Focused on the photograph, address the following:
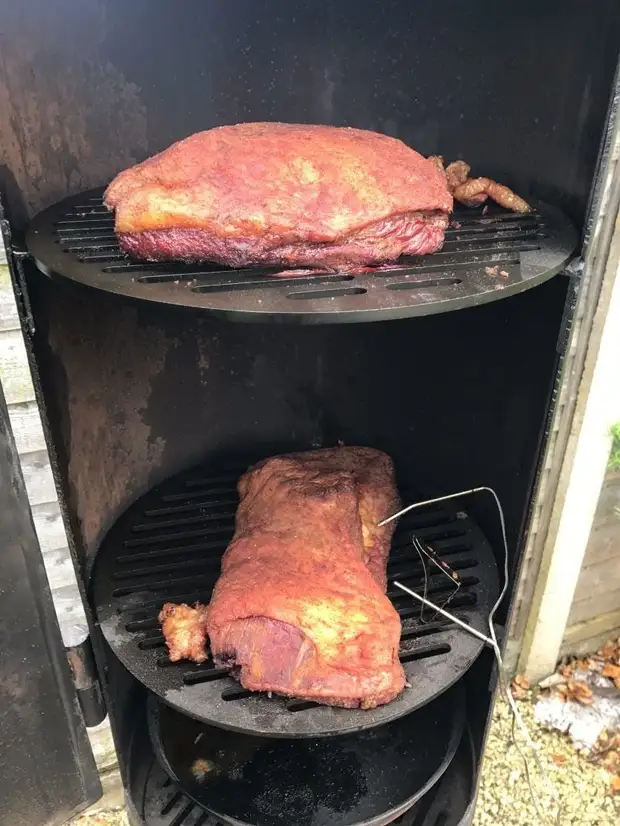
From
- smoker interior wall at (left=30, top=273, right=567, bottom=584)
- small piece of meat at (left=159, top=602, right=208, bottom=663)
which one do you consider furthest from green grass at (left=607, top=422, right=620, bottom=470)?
small piece of meat at (left=159, top=602, right=208, bottom=663)

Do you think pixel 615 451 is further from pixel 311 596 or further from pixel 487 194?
pixel 311 596

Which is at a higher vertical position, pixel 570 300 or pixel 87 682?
pixel 570 300

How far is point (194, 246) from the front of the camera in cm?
123

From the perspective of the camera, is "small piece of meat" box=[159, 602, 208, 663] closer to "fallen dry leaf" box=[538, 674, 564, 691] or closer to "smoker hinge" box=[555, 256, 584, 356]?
"smoker hinge" box=[555, 256, 584, 356]

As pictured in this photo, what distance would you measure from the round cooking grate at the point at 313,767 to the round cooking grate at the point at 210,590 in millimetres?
370

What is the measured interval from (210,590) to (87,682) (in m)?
0.36

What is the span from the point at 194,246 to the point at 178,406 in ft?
2.55

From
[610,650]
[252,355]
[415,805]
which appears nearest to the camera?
[415,805]

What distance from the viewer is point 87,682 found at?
1.60 m

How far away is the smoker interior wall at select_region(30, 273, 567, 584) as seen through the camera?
1.56 m

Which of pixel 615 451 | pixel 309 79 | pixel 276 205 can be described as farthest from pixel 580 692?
pixel 309 79

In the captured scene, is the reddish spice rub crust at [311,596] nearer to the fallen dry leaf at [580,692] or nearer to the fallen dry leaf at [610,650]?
the fallen dry leaf at [580,692]

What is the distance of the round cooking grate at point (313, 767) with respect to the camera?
5.24 feet

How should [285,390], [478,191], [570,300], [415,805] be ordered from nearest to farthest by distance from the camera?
[570,300]
[478,191]
[415,805]
[285,390]
